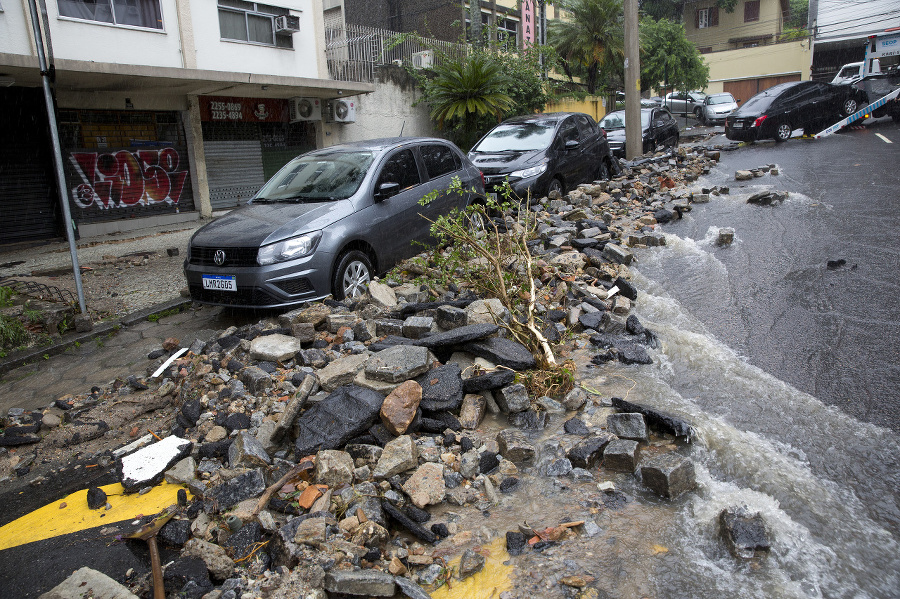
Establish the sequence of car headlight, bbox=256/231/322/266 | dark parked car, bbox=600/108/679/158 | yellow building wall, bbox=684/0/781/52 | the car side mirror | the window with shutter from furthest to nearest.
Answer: the window with shutter < yellow building wall, bbox=684/0/781/52 < dark parked car, bbox=600/108/679/158 < the car side mirror < car headlight, bbox=256/231/322/266

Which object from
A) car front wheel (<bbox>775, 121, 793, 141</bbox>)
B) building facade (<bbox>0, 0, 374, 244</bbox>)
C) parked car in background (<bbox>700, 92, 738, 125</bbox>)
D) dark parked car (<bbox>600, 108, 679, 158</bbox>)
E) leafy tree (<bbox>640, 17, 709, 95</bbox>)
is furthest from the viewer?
leafy tree (<bbox>640, 17, 709, 95</bbox>)

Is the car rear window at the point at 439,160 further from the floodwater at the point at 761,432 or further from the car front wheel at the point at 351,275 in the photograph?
the floodwater at the point at 761,432

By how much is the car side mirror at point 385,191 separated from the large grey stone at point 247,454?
365 centimetres

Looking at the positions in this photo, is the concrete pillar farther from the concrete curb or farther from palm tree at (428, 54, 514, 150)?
the concrete curb

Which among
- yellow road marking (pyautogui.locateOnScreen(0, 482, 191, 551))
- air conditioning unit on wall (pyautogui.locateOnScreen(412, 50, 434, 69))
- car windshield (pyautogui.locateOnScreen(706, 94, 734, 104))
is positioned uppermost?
air conditioning unit on wall (pyautogui.locateOnScreen(412, 50, 434, 69))

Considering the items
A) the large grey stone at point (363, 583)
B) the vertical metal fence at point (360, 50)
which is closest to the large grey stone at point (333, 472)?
the large grey stone at point (363, 583)

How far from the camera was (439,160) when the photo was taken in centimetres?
808

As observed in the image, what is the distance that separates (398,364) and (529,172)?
686 cm

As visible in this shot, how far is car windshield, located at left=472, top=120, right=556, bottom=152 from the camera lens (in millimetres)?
10930

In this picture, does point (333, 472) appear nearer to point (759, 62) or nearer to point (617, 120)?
point (617, 120)

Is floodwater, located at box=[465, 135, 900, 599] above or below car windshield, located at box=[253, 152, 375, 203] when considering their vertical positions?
below

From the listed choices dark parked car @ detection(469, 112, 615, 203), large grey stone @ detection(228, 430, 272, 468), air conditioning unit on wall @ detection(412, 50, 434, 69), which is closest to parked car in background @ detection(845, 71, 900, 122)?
dark parked car @ detection(469, 112, 615, 203)

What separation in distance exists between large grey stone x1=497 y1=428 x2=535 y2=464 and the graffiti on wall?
13.6 meters

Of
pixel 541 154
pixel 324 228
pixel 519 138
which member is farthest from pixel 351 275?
pixel 519 138
